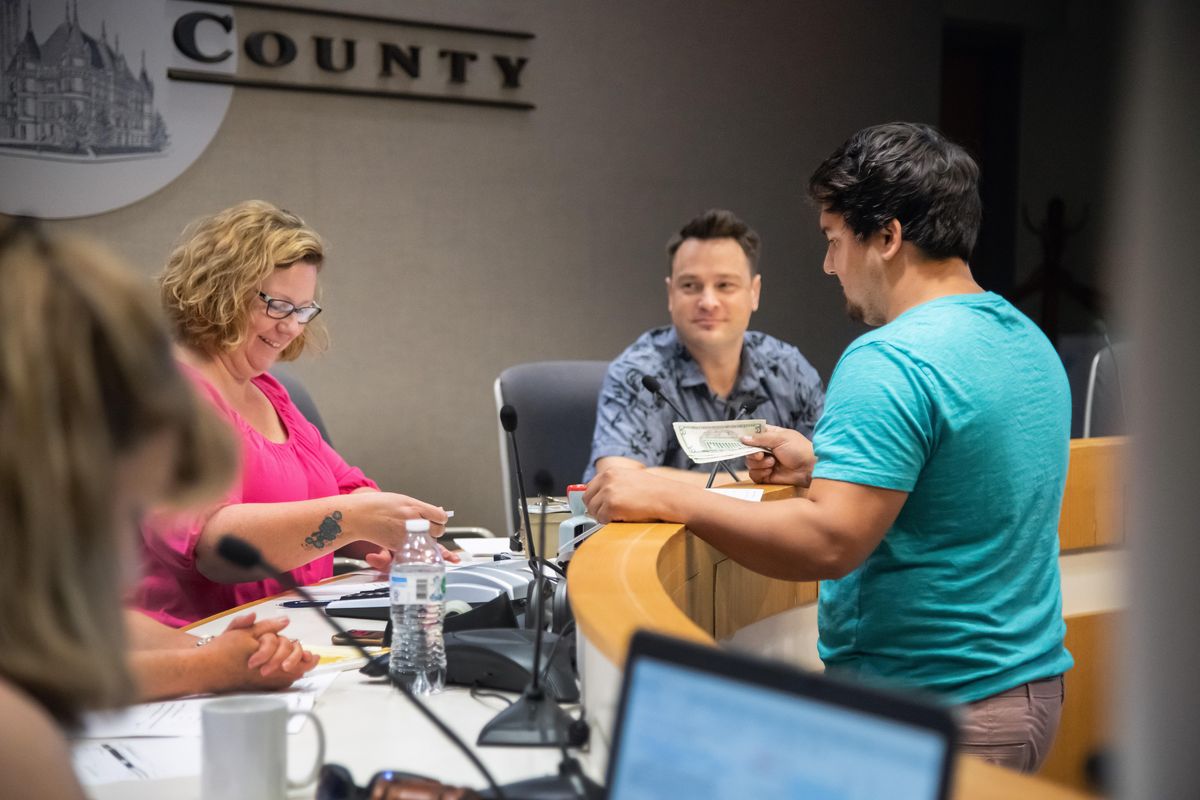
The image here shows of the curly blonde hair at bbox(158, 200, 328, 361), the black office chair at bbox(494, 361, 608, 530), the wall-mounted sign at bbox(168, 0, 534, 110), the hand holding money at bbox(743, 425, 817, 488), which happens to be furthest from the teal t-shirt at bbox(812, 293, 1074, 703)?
the wall-mounted sign at bbox(168, 0, 534, 110)

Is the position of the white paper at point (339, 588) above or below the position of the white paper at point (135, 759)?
below

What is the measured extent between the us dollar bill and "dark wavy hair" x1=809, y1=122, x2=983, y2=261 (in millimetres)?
464

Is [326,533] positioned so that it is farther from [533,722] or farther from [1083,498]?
[1083,498]

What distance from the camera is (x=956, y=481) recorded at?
1610 millimetres

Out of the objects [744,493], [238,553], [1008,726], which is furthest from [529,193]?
[238,553]

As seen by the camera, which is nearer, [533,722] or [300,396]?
[533,722]

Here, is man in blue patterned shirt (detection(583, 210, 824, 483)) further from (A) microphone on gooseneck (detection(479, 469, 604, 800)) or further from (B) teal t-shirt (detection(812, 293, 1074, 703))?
(A) microphone on gooseneck (detection(479, 469, 604, 800))

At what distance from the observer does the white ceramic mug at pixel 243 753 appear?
113 centimetres

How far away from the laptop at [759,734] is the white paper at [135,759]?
704 millimetres

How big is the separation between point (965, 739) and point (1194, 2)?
153cm

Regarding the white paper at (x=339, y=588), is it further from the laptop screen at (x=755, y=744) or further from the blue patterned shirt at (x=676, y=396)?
the laptop screen at (x=755, y=744)

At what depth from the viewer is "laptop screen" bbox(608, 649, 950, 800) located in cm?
62

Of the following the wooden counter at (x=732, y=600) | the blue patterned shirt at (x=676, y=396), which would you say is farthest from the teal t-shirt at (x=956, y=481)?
the blue patterned shirt at (x=676, y=396)

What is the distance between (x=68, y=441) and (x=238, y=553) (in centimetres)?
39
